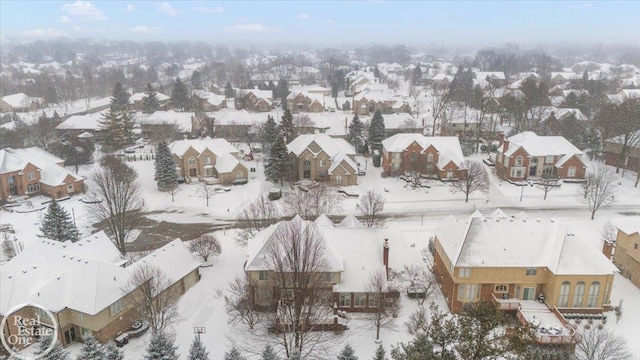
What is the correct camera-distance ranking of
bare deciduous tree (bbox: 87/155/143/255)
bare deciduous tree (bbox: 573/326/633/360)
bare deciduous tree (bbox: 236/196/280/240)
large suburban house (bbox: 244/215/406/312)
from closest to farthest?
bare deciduous tree (bbox: 573/326/633/360) < large suburban house (bbox: 244/215/406/312) < bare deciduous tree (bbox: 87/155/143/255) < bare deciduous tree (bbox: 236/196/280/240)

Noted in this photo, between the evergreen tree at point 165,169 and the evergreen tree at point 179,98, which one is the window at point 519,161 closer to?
the evergreen tree at point 165,169

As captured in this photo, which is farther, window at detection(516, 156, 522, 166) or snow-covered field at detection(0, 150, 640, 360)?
window at detection(516, 156, 522, 166)

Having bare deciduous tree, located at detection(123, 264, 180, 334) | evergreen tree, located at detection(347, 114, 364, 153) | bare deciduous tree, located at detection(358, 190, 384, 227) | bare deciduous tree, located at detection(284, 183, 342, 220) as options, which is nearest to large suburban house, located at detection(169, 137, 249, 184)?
bare deciduous tree, located at detection(284, 183, 342, 220)

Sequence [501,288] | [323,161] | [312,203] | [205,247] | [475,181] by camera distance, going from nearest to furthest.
→ [501,288], [205,247], [312,203], [475,181], [323,161]

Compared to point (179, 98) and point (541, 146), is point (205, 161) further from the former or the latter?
point (179, 98)

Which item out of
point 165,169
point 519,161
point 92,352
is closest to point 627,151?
point 519,161

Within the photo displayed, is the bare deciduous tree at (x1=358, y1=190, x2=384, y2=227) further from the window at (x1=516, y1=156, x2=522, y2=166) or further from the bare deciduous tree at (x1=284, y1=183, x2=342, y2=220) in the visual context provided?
the window at (x1=516, y1=156, x2=522, y2=166)
